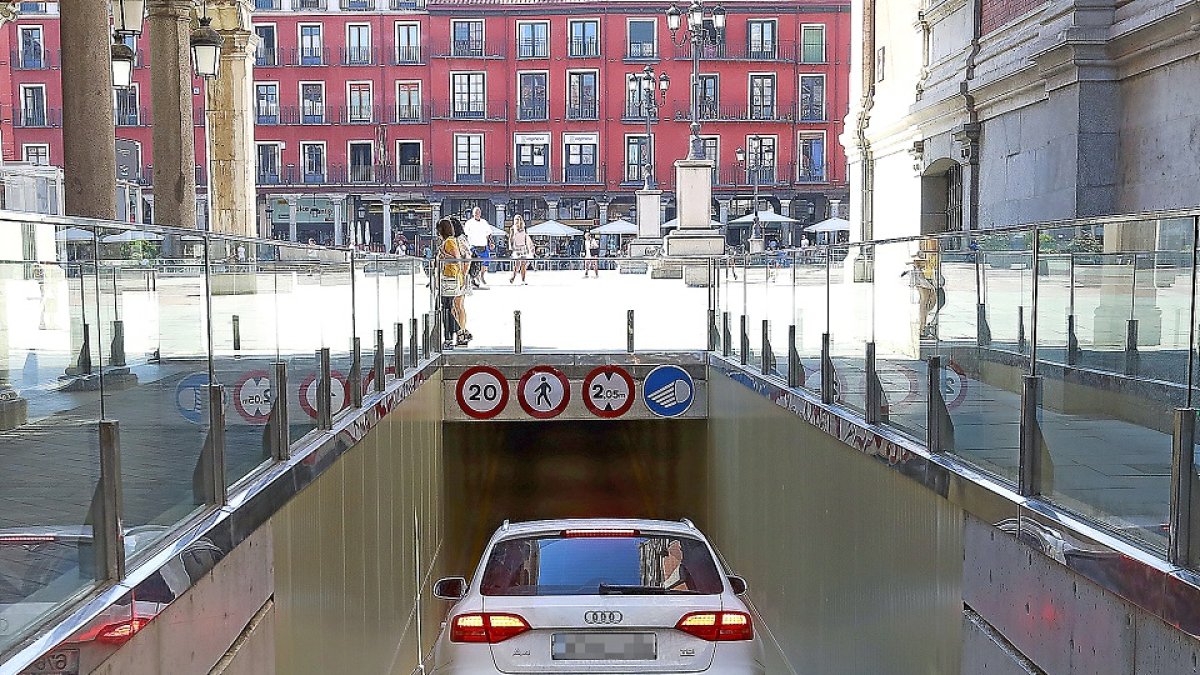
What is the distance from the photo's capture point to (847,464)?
938 cm

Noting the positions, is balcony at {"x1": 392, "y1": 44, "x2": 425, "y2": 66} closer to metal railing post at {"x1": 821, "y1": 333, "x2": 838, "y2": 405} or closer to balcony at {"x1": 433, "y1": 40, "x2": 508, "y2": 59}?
balcony at {"x1": 433, "y1": 40, "x2": 508, "y2": 59}

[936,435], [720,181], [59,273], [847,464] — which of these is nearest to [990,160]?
[847,464]

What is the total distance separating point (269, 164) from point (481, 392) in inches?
2182

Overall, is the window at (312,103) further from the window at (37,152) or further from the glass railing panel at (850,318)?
the glass railing panel at (850,318)

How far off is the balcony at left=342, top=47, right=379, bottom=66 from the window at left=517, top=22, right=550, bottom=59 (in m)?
7.13

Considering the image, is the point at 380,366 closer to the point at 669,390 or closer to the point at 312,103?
the point at 669,390

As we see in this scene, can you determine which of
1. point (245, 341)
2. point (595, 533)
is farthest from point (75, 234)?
point (595, 533)

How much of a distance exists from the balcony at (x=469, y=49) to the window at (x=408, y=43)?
101cm

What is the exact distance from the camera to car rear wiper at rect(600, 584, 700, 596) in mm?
7805

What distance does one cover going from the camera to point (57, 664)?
390 centimetres

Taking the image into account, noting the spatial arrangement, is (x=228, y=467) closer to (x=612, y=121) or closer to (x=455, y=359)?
(x=455, y=359)

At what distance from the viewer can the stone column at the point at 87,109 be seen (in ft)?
45.7

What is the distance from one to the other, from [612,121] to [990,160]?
53005mm

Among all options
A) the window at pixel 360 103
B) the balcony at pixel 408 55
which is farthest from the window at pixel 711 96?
the window at pixel 360 103
